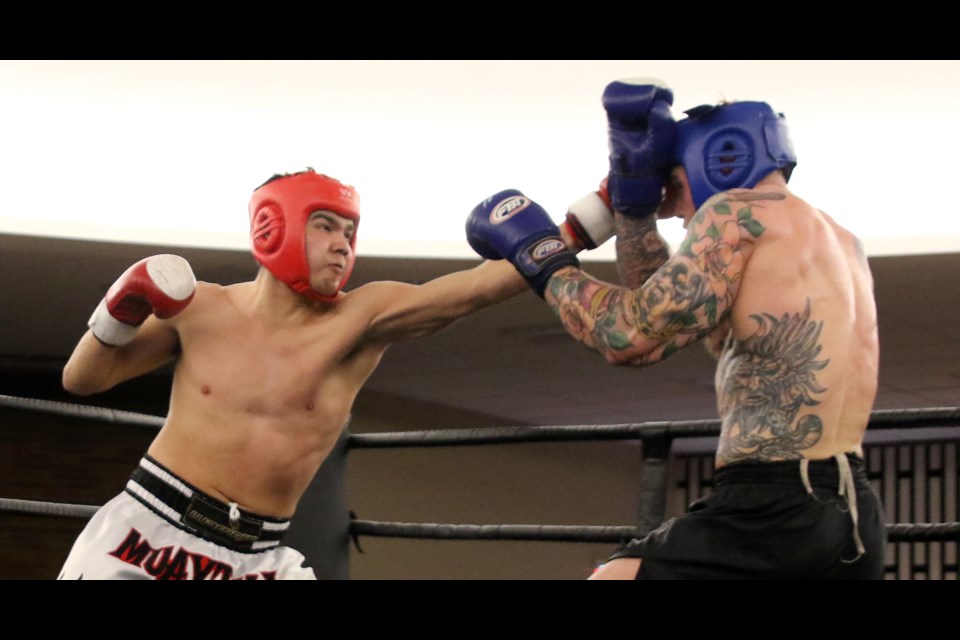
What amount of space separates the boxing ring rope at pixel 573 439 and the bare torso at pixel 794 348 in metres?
0.25

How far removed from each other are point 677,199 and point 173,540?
1.14 metres

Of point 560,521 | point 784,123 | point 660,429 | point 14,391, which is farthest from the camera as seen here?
point 560,521

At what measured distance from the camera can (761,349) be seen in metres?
1.71

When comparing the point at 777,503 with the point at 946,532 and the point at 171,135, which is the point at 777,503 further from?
the point at 171,135

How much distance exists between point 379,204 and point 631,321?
370cm

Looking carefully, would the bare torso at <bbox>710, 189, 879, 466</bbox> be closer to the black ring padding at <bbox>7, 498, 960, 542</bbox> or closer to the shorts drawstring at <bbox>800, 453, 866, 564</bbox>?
the shorts drawstring at <bbox>800, 453, 866, 564</bbox>

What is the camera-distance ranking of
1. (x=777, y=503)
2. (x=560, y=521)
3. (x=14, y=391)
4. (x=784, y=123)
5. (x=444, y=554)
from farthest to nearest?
1. (x=560, y=521)
2. (x=444, y=554)
3. (x=14, y=391)
4. (x=784, y=123)
5. (x=777, y=503)

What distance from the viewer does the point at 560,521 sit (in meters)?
9.51

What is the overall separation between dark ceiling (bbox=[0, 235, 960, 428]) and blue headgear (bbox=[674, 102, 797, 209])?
3623 millimetres

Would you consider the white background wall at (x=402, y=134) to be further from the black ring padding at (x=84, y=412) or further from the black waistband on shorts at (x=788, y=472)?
the black waistband on shorts at (x=788, y=472)

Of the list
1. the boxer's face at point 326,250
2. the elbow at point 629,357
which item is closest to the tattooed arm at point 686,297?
the elbow at point 629,357

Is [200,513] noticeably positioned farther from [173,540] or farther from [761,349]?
[761,349]

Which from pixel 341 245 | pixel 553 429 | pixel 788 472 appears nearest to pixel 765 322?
pixel 788 472

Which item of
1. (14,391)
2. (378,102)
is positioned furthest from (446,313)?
(14,391)
